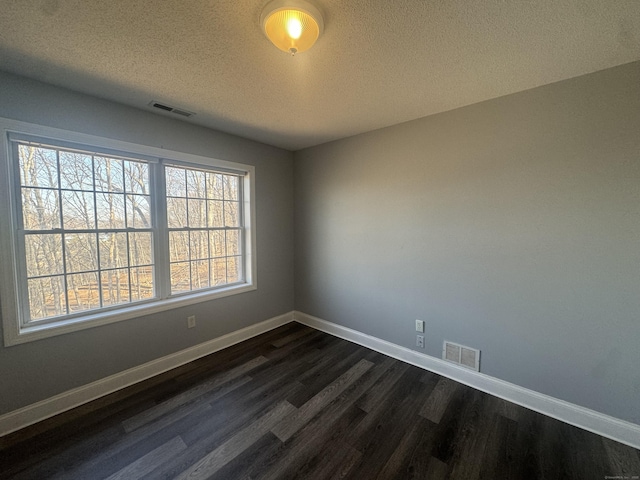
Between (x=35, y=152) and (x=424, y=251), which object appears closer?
(x=35, y=152)

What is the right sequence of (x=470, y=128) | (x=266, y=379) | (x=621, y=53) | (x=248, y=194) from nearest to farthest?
(x=621, y=53) < (x=470, y=128) < (x=266, y=379) < (x=248, y=194)

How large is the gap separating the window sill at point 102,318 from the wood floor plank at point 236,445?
4.57 feet

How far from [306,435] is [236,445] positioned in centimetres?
47

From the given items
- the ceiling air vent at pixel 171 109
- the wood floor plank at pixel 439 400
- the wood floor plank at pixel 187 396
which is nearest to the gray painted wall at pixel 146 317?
the ceiling air vent at pixel 171 109

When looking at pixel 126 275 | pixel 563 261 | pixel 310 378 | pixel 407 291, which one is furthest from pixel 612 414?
pixel 126 275

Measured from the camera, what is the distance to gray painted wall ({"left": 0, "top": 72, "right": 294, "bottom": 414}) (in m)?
1.79

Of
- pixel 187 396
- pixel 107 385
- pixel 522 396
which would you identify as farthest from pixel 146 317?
pixel 522 396

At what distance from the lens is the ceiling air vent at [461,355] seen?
224cm

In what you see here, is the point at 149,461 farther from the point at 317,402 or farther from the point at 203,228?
the point at 203,228

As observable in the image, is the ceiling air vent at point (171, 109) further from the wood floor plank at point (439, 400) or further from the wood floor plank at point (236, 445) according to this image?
the wood floor plank at point (439, 400)

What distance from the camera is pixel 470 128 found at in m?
2.20

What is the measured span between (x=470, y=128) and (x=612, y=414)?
2354 mm

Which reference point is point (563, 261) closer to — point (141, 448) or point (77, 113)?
point (141, 448)

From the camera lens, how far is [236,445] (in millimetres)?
1654
